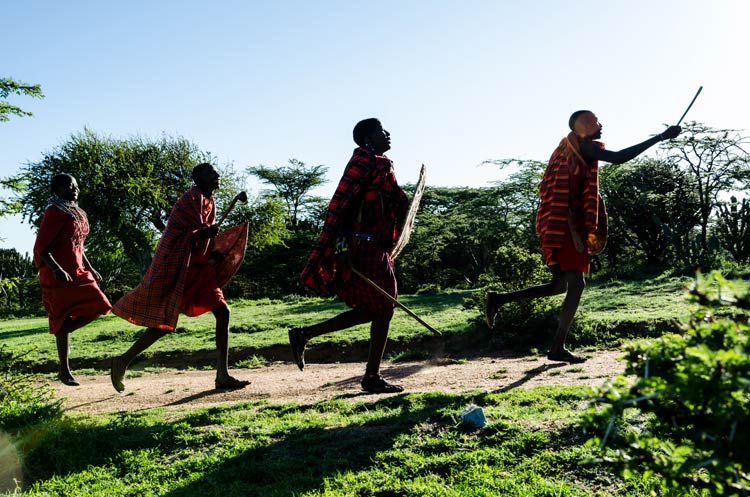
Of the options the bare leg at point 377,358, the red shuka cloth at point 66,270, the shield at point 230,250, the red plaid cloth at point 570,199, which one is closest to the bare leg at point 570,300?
the red plaid cloth at point 570,199

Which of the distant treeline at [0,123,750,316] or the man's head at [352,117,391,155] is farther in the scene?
the distant treeline at [0,123,750,316]

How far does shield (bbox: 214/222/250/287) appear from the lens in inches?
246

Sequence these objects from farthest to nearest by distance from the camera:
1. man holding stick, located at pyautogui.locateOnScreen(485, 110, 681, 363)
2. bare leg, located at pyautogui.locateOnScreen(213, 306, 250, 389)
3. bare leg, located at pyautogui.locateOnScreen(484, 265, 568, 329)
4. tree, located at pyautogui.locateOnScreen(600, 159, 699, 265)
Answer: tree, located at pyautogui.locateOnScreen(600, 159, 699, 265) → bare leg, located at pyautogui.locateOnScreen(213, 306, 250, 389) → bare leg, located at pyautogui.locateOnScreen(484, 265, 568, 329) → man holding stick, located at pyautogui.locateOnScreen(485, 110, 681, 363)

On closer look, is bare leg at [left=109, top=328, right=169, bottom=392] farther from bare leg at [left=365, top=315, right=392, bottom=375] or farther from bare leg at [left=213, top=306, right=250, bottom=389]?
bare leg at [left=365, top=315, right=392, bottom=375]

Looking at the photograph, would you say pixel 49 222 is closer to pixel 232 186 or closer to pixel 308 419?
pixel 308 419

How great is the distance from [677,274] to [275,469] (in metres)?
12.7

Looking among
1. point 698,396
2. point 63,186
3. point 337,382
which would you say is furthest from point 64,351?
point 698,396

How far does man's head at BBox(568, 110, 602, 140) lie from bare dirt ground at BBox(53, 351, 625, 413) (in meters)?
1.95

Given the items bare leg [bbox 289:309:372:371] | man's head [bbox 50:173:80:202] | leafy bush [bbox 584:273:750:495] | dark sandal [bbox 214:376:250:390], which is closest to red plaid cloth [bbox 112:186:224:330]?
dark sandal [bbox 214:376:250:390]

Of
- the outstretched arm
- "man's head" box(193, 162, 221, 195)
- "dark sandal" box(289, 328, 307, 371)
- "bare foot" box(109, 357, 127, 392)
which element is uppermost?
"man's head" box(193, 162, 221, 195)

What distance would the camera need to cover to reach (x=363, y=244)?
4996mm

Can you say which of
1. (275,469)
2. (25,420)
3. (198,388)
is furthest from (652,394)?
(198,388)

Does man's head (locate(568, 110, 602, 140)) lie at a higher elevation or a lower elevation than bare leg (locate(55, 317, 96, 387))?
higher

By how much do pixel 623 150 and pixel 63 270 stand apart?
5.57 m
